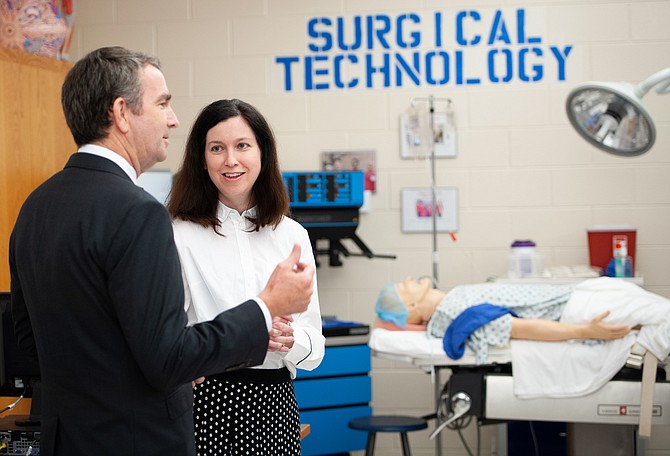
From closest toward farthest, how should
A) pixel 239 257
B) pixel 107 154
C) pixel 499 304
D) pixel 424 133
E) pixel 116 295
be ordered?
pixel 116 295
pixel 107 154
pixel 239 257
pixel 499 304
pixel 424 133

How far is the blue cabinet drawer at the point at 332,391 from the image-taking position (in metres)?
3.86

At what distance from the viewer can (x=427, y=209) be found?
4523 mm

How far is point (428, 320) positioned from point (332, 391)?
591 millimetres

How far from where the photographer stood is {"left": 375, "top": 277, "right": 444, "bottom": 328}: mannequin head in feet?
11.8

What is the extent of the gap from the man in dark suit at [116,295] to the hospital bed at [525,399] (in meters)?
2.00

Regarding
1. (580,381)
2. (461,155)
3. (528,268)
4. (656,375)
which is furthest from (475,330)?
(461,155)

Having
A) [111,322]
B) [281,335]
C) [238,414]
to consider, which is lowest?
[238,414]

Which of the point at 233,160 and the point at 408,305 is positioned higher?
the point at 233,160

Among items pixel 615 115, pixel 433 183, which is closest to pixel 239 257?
pixel 615 115

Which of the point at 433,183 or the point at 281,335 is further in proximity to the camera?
the point at 433,183

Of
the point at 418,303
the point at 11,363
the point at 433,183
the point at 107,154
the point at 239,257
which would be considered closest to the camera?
the point at 107,154

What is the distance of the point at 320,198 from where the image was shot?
4129 millimetres

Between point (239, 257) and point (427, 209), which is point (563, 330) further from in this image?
point (239, 257)

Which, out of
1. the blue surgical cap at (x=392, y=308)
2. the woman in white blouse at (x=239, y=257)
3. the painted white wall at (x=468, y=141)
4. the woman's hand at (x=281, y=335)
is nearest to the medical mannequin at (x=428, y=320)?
the blue surgical cap at (x=392, y=308)
